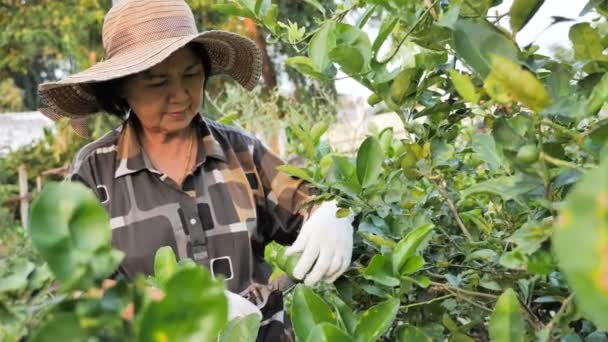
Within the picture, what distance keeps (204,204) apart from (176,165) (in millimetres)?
123

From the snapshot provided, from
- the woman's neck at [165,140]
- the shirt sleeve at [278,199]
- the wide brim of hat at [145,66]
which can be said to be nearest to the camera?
the wide brim of hat at [145,66]

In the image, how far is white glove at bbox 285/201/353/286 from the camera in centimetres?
112

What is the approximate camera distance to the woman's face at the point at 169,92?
5.28 feet

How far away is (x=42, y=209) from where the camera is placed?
337 mm

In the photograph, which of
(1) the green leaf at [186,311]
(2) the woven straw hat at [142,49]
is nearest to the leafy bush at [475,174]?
(1) the green leaf at [186,311]

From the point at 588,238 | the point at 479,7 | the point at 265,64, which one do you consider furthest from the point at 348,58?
the point at 265,64

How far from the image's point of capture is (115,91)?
174 cm

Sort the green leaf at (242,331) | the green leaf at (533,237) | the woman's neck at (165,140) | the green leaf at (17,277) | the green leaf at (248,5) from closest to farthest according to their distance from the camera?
the green leaf at (17,277), the green leaf at (533,237), the green leaf at (242,331), the green leaf at (248,5), the woman's neck at (165,140)

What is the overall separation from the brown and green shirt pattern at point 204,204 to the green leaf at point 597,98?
3.47ft

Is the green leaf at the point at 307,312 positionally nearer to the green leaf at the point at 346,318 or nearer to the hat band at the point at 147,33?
the green leaf at the point at 346,318

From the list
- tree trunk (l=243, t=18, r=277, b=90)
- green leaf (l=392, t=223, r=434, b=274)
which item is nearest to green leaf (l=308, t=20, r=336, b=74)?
green leaf (l=392, t=223, r=434, b=274)

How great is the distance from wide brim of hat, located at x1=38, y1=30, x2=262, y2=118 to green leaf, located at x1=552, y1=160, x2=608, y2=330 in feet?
4.24

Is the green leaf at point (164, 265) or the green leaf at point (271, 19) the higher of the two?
the green leaf at point (271, 19)

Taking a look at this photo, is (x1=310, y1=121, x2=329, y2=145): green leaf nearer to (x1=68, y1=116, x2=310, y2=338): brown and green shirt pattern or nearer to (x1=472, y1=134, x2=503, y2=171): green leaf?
(x1=68, y1=116, x2=310, y2=338): brown and green shirt pattern
